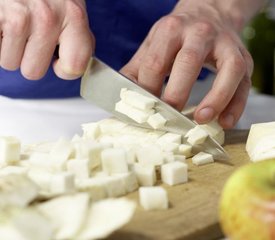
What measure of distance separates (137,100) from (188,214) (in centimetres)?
38

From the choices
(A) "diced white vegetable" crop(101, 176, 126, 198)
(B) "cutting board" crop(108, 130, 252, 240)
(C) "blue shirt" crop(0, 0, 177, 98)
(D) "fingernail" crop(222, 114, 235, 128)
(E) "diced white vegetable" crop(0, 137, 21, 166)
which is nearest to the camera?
(B) "cutting board" crop(108, 130, 252, 240)

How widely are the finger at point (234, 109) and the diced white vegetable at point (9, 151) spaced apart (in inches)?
17.9

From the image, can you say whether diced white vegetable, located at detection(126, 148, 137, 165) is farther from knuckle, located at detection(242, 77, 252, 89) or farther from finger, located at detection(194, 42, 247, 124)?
knuckle, located at detection(242, 77, 252, 89)

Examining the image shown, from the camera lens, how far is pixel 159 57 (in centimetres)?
151

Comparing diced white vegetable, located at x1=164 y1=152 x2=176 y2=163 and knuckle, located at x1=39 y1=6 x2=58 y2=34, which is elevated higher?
knuckle, located at x1=39 y1=6 x2=58 y2=34

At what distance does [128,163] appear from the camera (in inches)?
50.0

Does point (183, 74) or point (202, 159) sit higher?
point (183, 74)

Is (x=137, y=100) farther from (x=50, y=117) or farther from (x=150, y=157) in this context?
(x=50, y=117)

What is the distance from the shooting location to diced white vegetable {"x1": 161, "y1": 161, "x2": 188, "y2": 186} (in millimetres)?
1259

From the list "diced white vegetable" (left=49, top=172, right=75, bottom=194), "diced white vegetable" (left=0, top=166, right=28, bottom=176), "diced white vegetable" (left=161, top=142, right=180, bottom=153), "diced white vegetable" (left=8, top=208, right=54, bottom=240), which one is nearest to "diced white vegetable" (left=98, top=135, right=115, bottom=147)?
"diced white vegetable" (left=161, top=142, right=180, bottom=153)

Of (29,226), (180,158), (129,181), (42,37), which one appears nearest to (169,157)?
(180,158)

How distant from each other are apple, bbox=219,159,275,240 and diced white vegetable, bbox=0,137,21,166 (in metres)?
0.51

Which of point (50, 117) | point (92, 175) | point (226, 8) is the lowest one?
point (50, 117)

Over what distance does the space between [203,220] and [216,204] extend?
0.26 feet
